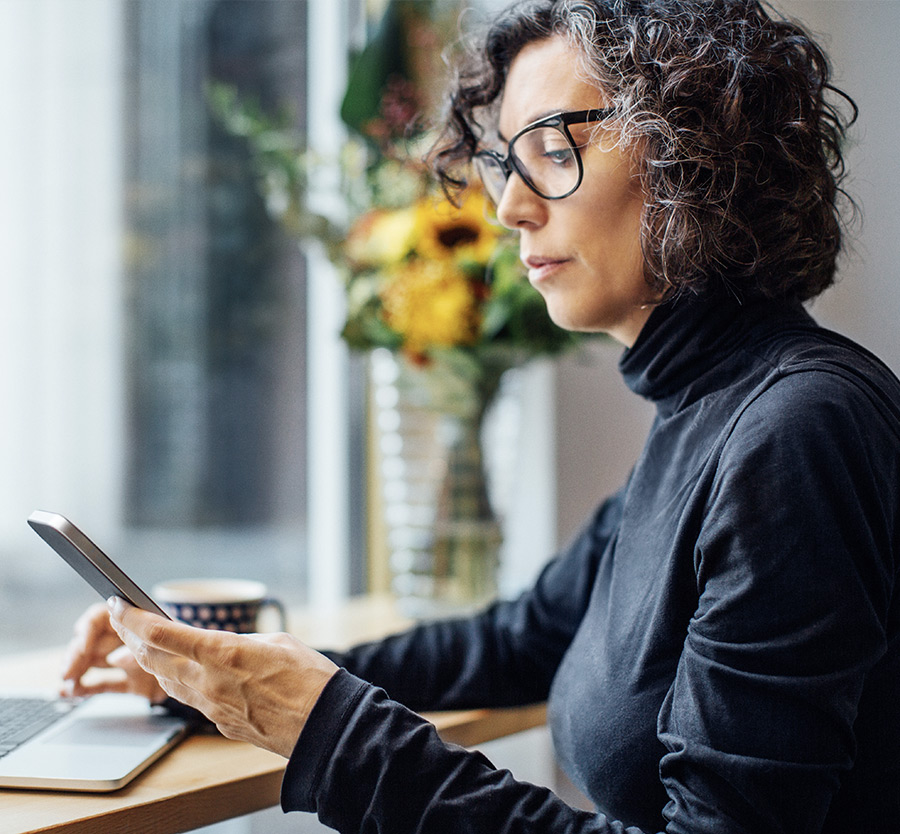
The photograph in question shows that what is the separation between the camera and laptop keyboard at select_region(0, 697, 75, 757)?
78cm

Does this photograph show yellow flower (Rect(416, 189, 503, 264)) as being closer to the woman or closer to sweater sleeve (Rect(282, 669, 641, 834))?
the woman

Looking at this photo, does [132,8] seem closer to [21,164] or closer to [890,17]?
[21,164]

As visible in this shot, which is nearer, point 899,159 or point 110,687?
point 110,687

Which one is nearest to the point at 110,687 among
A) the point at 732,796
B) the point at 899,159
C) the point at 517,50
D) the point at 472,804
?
the point at 472,804

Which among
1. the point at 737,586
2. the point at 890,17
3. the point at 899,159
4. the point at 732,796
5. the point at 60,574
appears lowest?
the point at 60,574

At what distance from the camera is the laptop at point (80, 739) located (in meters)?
0.70

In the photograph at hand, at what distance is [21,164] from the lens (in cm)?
129

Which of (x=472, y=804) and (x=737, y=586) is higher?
(x=737, y=586)

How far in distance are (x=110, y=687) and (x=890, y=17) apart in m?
1.10

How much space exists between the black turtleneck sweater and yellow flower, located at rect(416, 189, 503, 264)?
1.53ft

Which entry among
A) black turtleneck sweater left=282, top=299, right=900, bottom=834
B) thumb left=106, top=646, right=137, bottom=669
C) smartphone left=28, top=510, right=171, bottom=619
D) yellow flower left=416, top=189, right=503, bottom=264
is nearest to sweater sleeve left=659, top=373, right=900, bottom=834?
black turtleneck sweater left=282, top=299, right=900, bottom=834

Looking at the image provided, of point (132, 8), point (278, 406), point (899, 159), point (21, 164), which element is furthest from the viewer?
point (278, 406)

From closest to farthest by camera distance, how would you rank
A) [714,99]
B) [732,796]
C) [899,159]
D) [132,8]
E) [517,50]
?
[732,796]
[714,99]
[517,50]
[899,159]
[132,8]

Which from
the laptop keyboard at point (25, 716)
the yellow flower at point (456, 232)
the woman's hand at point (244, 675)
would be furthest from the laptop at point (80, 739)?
the yellow flower at point (456, 232)
